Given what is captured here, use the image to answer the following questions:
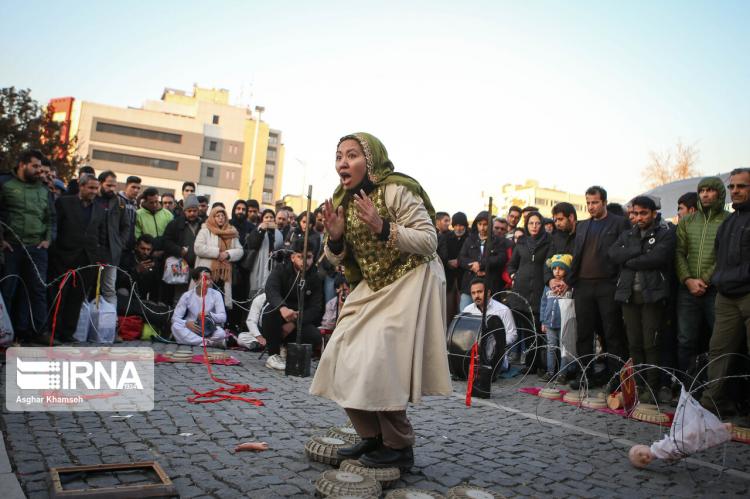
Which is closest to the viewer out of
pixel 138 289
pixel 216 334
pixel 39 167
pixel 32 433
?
pixel 32 433

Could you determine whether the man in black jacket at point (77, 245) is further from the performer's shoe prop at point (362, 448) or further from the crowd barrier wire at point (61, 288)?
the performer's shoe prop at point (362, 448)

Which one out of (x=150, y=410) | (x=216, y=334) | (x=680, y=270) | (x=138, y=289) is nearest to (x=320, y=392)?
(x=150, y=410)

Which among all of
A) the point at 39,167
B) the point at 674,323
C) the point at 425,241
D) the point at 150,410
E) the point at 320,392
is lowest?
the point at 150,410

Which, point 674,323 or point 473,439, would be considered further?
point 674,323

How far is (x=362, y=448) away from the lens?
4.02m

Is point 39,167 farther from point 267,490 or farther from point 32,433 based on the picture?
point 267,490

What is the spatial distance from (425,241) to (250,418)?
250cm

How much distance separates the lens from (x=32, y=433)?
167 inches

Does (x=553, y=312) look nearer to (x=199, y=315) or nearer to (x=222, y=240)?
(x=199, y=315)

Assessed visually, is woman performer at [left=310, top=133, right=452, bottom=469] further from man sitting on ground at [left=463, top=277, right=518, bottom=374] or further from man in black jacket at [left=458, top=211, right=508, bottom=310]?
man in black jacket at [left=458, top=211, right=508, bottom=310]

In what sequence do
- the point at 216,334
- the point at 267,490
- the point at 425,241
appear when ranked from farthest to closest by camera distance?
the point at 216,334, the point at 425,241, the point at 267,490

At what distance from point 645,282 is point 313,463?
479 centimetres

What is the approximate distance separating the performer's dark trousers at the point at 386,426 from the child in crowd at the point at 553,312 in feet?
16.5

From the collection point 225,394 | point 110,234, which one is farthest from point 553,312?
point 110,234
